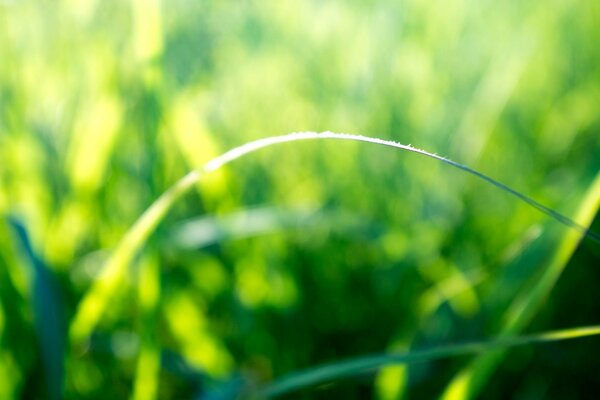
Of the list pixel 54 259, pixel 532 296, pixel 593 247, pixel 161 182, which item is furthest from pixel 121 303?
pixel 593 247

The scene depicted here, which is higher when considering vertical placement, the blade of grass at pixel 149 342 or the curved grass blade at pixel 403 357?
the curved grass blade at pixel 403 357

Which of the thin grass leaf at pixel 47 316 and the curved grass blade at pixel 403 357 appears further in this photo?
the thin grass leaf at pixel 47 316

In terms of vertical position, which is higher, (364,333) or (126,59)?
(126,59)

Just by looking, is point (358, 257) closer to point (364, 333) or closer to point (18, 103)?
point (364, 333)

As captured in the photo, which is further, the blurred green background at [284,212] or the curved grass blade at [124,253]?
the blurred green background at [284,212]

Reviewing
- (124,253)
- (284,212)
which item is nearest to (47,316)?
(124,253)

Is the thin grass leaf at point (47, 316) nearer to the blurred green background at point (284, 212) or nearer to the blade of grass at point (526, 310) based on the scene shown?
the blurred green background at point (284, 212)

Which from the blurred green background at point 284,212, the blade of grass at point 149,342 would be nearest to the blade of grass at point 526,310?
the blurred green background at point 284,212

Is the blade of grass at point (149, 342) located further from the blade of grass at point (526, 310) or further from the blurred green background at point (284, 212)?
the blade of grass at point (526, 310)

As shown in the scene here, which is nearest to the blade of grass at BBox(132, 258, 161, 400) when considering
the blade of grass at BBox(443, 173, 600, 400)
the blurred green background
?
the blurred green background
